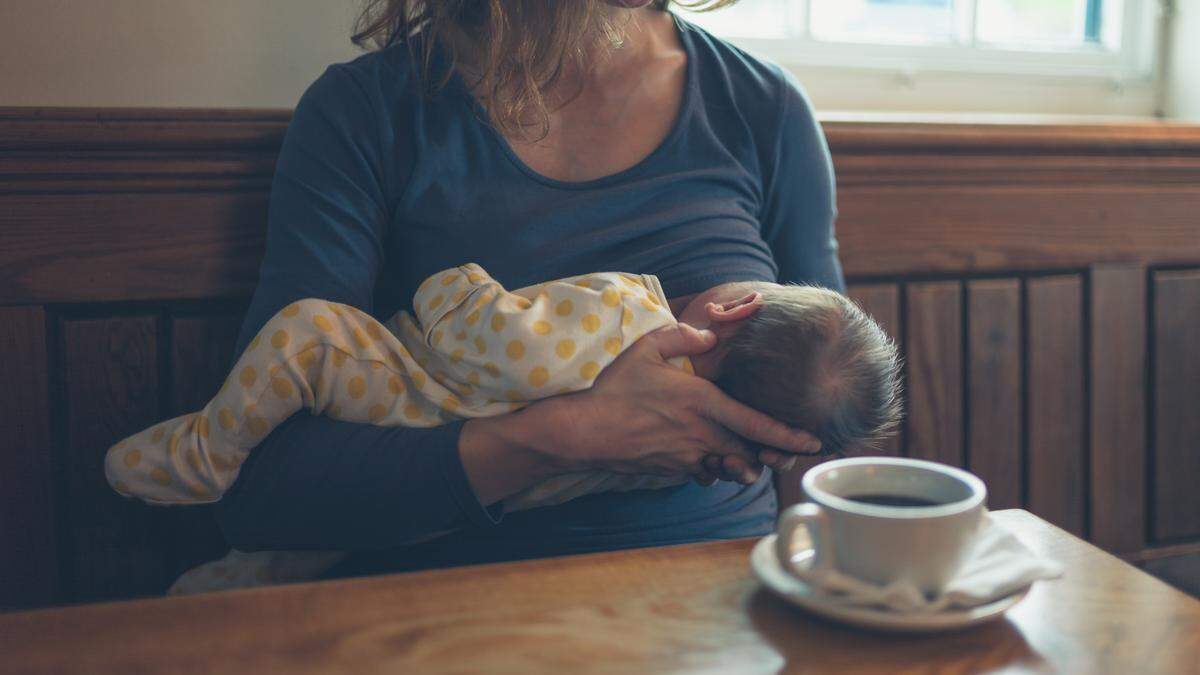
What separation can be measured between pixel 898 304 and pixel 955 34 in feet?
2.14

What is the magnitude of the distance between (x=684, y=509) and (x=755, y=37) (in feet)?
3.26

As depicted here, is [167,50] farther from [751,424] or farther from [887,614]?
[887,614]

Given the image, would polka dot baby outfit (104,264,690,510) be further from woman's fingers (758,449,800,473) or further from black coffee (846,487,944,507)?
black coffee (846,487,944,507)

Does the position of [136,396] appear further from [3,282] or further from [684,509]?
[684,509]

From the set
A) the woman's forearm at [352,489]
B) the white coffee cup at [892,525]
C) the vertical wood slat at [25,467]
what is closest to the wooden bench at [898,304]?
the vertical wood slat at [25,467]

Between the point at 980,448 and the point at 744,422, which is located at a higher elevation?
the point at 744,422

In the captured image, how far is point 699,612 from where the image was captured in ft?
2.08

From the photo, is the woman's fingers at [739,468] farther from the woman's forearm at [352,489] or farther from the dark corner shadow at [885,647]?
the dark corner shadow at [885,647]

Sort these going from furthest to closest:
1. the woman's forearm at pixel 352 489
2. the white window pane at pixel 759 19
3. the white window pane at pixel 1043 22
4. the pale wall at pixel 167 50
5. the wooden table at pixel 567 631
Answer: the white window pane at pixel 1043 22 < the white window pane at pixel 759 19 < the pale wall at pixel 167 50 < the woman's forearm at pixel 352 489 < the wooden table at pixel 567 631

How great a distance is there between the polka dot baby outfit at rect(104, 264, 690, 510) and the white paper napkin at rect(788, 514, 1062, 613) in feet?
1.23

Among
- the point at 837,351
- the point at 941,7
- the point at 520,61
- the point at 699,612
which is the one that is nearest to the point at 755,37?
the point at 941,7

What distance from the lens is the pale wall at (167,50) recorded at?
1.24 metres

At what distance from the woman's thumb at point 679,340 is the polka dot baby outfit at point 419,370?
11 millimetres

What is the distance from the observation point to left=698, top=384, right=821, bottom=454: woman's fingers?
0.94 m
